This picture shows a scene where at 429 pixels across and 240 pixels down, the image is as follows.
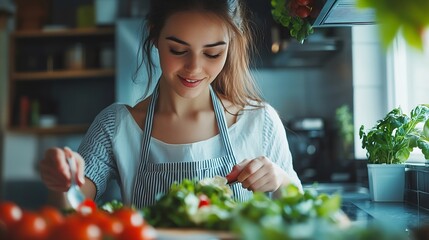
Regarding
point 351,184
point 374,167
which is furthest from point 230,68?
point 351,184

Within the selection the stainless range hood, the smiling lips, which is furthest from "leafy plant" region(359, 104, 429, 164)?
the smiling lips

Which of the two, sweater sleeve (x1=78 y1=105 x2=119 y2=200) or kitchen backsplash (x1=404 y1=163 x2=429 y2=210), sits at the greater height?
sweater sleeve (x1=78 y1=105 x2=119 y2=200)

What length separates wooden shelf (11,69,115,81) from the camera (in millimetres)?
3779

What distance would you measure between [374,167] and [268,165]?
2.15 ft

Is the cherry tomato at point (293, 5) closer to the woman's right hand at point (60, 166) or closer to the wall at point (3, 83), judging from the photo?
the woman's right hand at point (60, 166)

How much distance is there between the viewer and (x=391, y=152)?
170 cm

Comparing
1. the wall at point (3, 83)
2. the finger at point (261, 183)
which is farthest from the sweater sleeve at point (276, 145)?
the wall at point (3, 83)

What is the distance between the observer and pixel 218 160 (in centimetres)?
136

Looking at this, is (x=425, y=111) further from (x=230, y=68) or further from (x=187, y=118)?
(x=187, y=118)

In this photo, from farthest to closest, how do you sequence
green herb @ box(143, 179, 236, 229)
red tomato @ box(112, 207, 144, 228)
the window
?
the window
green herb @ box(143, 179, 236, 229)
red tomato @ box(112, 207, 144, 228)

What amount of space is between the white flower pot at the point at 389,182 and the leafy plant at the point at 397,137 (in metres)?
0.04

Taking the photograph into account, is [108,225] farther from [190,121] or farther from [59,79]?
[59,79]

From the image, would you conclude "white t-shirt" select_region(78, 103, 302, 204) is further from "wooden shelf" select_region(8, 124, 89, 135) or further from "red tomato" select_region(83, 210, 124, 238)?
"wooden shelf" select_region(8, 124, 89, 135)

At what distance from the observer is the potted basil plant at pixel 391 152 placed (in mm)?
1645
